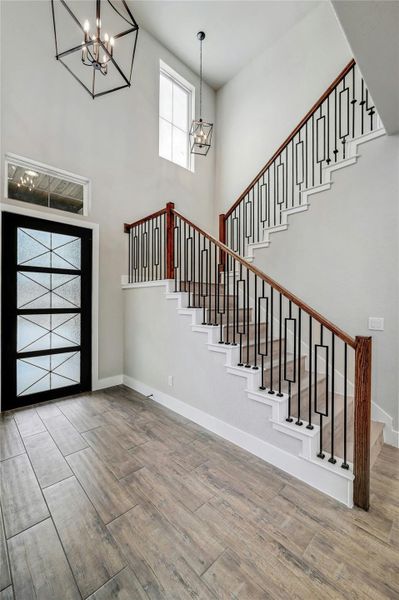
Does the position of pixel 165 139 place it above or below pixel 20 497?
above

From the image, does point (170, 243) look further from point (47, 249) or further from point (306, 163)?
point (306, 163)

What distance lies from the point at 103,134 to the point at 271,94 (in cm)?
316

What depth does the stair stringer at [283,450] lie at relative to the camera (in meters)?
1.83

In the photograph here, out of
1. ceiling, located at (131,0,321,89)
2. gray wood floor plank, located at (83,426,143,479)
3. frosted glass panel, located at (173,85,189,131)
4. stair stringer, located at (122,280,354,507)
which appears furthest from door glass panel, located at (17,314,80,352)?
ceiling, located at (131,0,321,89)

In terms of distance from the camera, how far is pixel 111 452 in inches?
90.8

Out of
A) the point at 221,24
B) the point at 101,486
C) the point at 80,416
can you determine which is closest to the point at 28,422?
the point at 80,416

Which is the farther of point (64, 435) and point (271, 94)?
point (271, 94)

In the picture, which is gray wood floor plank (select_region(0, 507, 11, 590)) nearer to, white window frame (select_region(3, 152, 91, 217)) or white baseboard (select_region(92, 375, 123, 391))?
white baseboard (select_region(92, 375, 123, 391))

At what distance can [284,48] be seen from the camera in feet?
14.9

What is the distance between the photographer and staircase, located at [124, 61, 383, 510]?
71.6 inches

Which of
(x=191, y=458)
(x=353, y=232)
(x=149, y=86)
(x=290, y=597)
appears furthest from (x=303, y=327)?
(x=149, y=86)

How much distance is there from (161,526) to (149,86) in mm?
6008

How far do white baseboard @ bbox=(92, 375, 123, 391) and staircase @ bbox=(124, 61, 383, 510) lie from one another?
1475 millimetres

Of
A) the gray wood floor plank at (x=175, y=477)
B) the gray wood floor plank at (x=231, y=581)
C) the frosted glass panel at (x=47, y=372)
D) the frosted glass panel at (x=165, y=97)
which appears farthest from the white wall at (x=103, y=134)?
the gray wood floor plank at (x=231, y=581)
